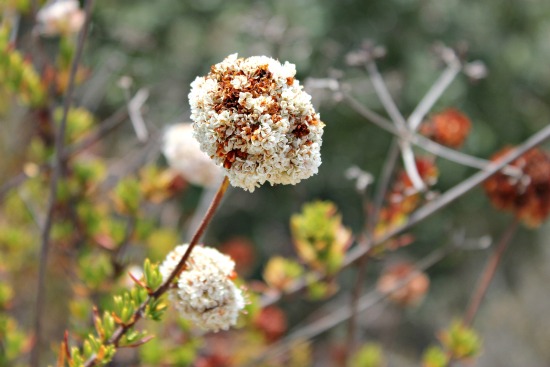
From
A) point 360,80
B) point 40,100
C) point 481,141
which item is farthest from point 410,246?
point 40,100

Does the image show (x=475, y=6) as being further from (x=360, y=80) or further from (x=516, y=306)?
(x=516, y=306)

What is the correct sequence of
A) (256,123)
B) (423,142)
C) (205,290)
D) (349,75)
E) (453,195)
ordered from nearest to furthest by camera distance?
(256,123) < (205,290) < (453,195) < (423,142) < (349,75)

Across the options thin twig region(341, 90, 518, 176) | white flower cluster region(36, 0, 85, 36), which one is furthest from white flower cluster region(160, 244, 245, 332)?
white flower cluster region(36, 0, 85, 36)

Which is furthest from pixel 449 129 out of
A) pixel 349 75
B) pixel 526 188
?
pixel 349 75

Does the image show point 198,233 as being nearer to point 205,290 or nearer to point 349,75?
point 205,290

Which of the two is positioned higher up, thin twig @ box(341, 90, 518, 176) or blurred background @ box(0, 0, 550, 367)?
blurred background @ box(0, 0, 550, 367)

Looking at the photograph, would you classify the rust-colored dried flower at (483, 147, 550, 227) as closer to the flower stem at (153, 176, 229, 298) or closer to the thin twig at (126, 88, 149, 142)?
the thin twig at (126, 88, 149, 142)
